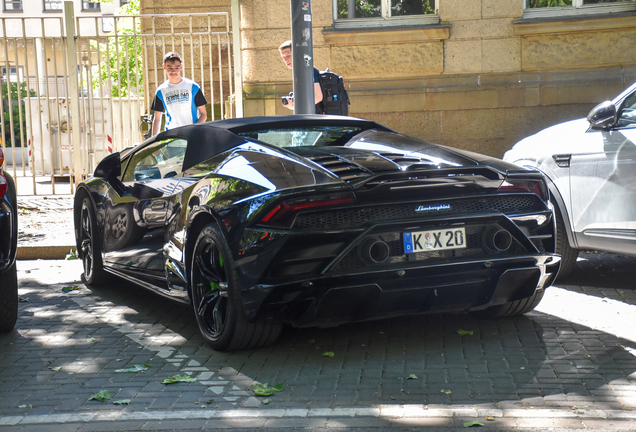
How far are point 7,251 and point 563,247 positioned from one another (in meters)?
3.86

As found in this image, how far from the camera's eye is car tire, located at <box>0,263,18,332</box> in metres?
5.11

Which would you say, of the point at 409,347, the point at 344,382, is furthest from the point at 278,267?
the point at 409,347

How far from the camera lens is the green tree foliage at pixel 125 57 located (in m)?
11.4

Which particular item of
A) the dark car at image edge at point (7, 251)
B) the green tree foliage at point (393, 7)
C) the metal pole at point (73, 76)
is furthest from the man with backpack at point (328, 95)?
the metal pole at point (73, 76)

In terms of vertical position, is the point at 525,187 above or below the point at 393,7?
below

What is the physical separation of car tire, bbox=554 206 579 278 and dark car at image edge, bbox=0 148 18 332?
12.0 feet

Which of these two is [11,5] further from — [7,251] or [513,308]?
[513,308]

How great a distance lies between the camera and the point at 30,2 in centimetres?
5072

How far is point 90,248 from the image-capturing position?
6.57 m

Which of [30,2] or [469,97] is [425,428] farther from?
[30,2]

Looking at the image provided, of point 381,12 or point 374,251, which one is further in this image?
point 381,12

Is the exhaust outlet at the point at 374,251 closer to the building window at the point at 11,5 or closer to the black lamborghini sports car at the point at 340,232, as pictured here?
the black lamborghini sports car at the point at 340,232

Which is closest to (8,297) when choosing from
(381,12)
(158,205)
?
(158,205)

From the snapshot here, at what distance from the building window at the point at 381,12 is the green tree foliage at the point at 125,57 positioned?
3018 millimetres
